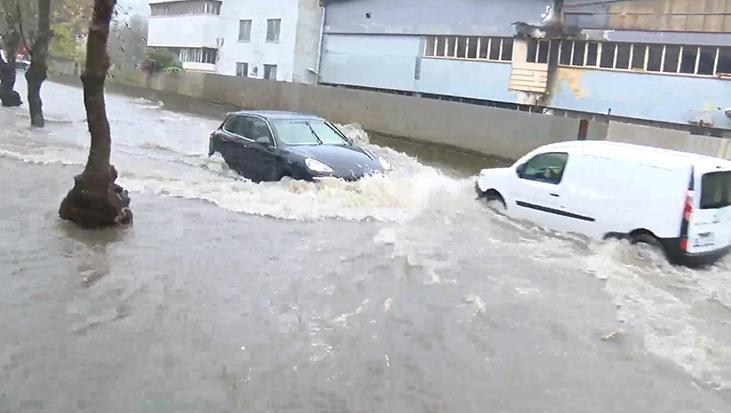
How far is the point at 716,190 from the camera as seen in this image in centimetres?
967

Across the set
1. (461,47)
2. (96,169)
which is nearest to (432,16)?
(461,47)

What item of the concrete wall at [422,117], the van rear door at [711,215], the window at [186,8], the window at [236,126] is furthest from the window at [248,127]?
the window at [186,8]

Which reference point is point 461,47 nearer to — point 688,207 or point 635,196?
point 635,196

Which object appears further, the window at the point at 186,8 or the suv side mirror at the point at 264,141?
the window at the point at 186,8

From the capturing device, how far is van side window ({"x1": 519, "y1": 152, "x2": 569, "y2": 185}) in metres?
11.0

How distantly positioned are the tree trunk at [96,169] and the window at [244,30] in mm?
41078

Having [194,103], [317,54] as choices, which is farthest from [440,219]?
[317,54]

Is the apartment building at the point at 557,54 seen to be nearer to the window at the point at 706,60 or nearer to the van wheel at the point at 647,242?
the window at the point at 706,60

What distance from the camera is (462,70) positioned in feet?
112

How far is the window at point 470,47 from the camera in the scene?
3269 centimetres

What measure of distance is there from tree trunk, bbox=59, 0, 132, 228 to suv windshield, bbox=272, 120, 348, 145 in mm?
4376

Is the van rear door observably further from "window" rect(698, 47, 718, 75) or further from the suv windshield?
"window" rect(698, 47, 718, 75)

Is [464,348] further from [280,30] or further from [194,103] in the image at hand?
[280,30]

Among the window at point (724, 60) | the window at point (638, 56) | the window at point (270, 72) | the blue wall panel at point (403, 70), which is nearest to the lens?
the window at point (724, 60)
